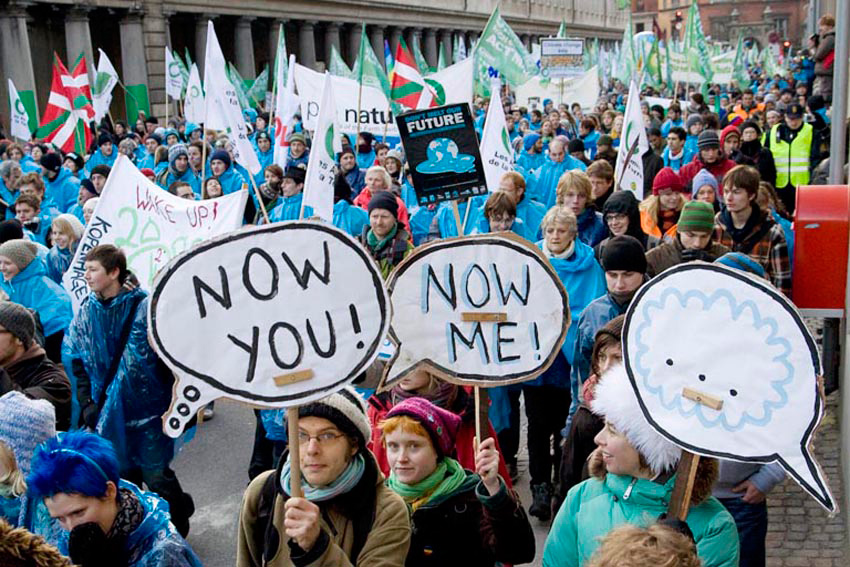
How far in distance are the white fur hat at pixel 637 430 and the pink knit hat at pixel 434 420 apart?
61 centimetres

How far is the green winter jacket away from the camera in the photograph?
304cm

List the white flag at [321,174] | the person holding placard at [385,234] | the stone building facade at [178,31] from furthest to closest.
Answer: the stone building facade at [178,31], the white flag at [321,174], the person holding placard at [385,234]

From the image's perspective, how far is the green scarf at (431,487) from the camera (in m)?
3.46

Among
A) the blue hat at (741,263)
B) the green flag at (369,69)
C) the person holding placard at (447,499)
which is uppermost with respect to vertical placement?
the green flag at (369,69)

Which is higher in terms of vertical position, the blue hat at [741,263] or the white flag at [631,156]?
the white flag at [631,156]

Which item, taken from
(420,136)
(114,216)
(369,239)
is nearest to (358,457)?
(420,136)

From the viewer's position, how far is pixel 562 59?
21.7 metres

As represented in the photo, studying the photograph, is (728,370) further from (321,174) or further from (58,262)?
(321,174)

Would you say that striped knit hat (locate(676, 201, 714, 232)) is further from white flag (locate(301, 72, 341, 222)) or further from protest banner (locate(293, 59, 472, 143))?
protest banner (locate(293, 59, 472, 143))

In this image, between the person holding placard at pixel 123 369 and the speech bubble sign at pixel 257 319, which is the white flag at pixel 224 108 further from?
the speech bubble sign at pixel 257 319

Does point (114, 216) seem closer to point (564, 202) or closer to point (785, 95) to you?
point (564, 202)

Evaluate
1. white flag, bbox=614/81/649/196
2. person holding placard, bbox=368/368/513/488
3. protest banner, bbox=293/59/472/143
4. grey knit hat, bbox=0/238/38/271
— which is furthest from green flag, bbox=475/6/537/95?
person holding placard, bbox=368/368/513/488

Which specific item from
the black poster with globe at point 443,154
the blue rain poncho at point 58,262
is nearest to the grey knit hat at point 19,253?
the blue rain poncho at point 58,262

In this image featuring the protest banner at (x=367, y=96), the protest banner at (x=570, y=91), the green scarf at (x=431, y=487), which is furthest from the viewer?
the protest banner at (x=570, y=91)
